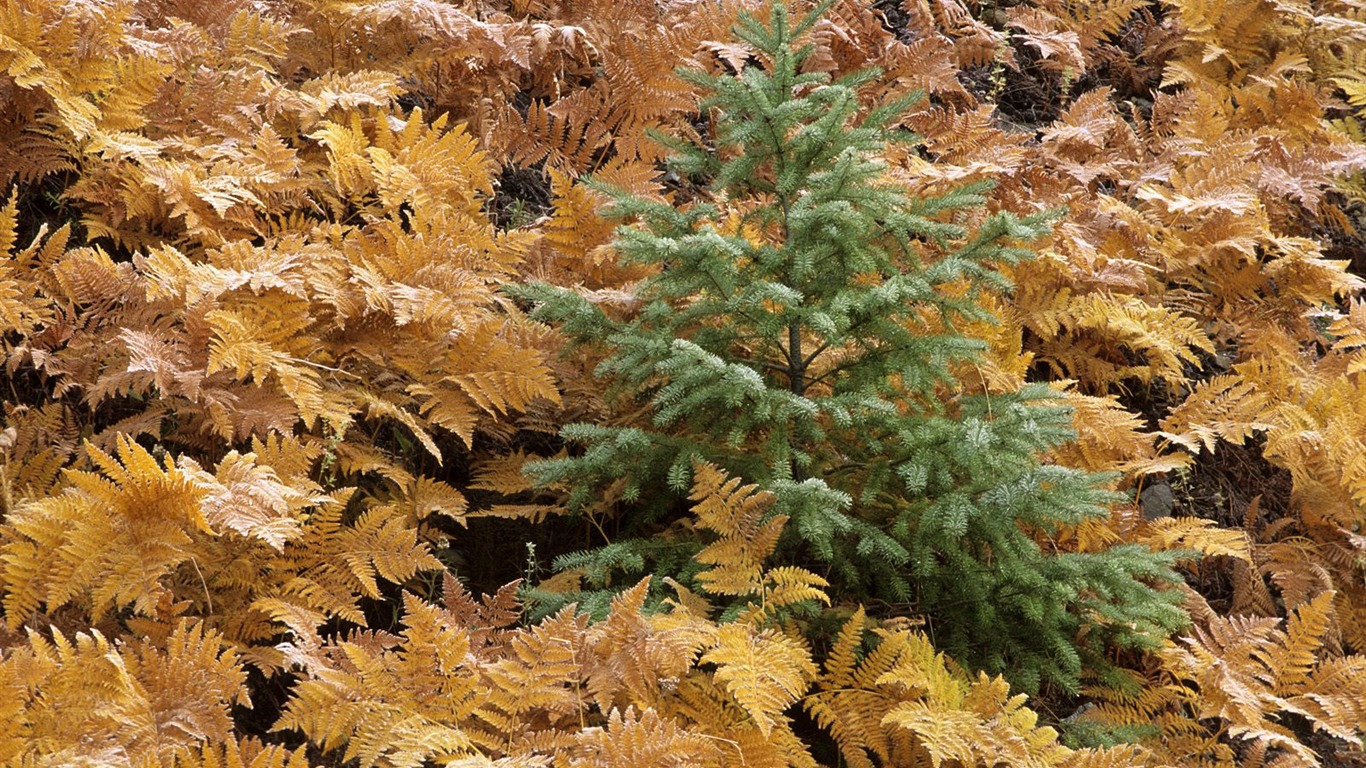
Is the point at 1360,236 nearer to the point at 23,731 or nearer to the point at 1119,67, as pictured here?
the point at 1119,67

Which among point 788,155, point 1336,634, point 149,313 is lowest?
point 1336,634

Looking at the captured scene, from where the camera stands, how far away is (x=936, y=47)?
225 inches

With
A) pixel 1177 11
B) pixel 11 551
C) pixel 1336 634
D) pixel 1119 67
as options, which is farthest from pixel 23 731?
pixel 1177 11

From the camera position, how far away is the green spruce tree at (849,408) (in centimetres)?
334

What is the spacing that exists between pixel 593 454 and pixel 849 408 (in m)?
0.79

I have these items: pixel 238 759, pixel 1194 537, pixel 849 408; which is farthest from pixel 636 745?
pixel 1194 537

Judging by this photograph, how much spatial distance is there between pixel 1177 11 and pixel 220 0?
5.36 m

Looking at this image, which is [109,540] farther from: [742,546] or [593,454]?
[742,546]

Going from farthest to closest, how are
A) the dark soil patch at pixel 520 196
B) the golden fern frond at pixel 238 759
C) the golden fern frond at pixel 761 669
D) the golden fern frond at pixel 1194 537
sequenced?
the dark soil patch at pixel 520 196 → the golden fern frond at pixel 1194 537 → the golden fern frond at pixel 761 669 → the golden fern frond at pixel 238 759

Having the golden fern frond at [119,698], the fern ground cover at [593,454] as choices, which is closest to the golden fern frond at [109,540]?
the fern ground cover at [593,454]

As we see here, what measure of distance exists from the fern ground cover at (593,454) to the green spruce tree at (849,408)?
16 millimetres

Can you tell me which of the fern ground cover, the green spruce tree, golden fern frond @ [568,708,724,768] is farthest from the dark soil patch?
golden fern frond @ [568,708,724,768]

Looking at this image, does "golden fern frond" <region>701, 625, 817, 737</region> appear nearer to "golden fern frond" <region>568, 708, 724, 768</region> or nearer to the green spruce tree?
"golden fern frond" <region>568, 708, 724, 768</region>

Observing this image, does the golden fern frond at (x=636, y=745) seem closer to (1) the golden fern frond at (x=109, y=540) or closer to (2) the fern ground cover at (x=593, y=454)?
(2) the fern ground cover at (x=593, y=454)
